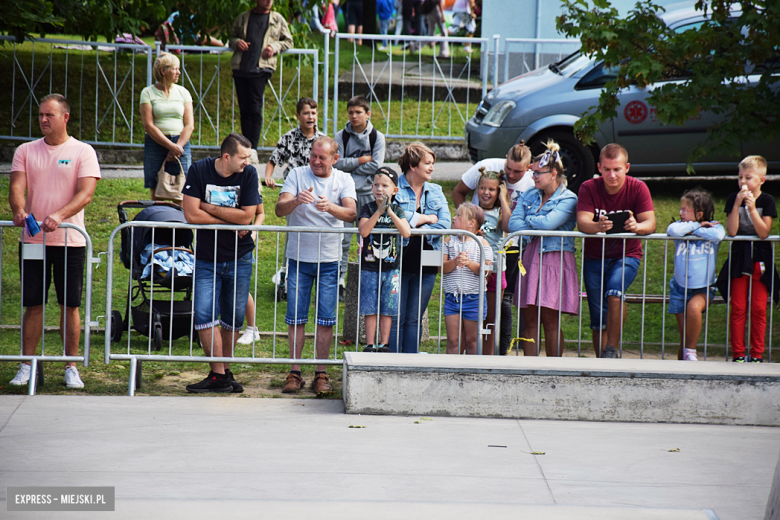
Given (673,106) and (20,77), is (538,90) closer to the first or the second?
(673,106)

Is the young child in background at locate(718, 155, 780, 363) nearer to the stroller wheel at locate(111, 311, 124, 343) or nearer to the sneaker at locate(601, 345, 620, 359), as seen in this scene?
the sneaker at locate(601, 345, 620, 359)

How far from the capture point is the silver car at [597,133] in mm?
11453

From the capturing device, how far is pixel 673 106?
25.1ft

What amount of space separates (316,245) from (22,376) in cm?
231

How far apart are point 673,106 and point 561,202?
1435mm

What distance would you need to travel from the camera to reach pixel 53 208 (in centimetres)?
660

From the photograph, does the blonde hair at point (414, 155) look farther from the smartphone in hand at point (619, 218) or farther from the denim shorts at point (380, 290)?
the smartphone in hand at point (619, 218)

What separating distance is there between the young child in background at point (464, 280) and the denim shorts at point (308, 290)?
83 cm

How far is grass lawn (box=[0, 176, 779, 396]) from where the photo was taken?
7.04 meters

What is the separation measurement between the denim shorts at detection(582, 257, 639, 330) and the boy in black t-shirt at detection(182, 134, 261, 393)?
2543mm

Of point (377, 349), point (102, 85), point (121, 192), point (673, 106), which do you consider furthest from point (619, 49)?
point (102, 85)

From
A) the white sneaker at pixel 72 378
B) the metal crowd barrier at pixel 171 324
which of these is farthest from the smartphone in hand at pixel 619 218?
the white sneaker at pixel 72 378

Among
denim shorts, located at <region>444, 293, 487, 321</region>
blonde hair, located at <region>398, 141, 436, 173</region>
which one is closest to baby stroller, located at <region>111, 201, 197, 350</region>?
blonde hair, located at <region>398, 141, 436, 173</region>

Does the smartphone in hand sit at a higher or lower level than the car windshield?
lower
